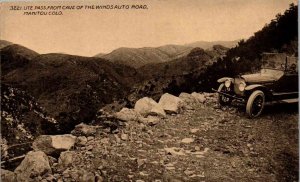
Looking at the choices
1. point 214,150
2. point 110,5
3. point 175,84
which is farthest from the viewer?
point 175,84

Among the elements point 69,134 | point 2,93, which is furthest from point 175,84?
point 2,93

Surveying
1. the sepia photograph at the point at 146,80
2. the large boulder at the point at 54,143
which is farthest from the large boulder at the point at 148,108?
the large boulder at the point at 54,143

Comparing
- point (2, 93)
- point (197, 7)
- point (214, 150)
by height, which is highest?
point (197, 7)

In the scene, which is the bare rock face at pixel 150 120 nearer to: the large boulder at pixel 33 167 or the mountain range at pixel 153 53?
the mountain range at pixel 153 53

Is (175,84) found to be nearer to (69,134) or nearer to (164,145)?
(164,145)

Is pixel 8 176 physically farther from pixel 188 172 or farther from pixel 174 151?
pixel 188 172

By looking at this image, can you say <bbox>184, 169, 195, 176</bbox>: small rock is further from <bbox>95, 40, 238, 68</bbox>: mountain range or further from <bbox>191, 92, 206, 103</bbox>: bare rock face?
<bbox>95, 40, 238, 68</bbox>: mountain range

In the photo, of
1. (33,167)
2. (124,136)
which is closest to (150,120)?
(124,136)
